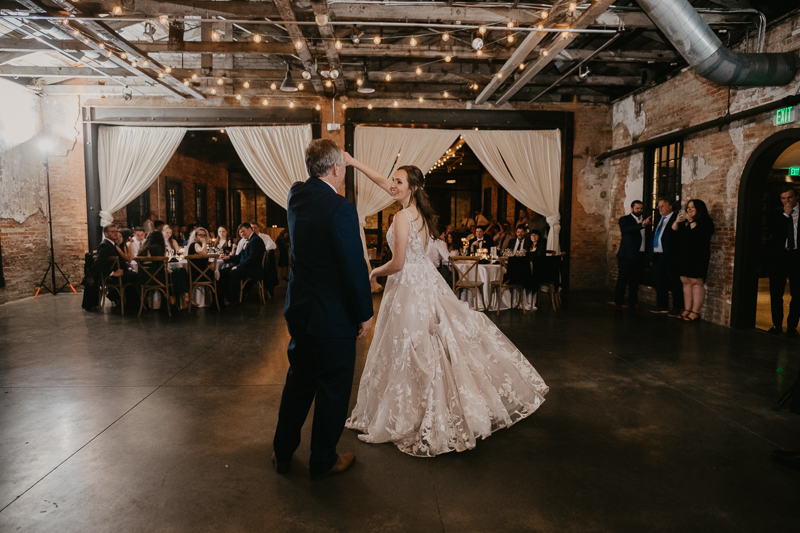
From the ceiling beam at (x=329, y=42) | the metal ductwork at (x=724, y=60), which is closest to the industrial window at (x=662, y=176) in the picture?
the metal ductwork at (x=724, y=60)

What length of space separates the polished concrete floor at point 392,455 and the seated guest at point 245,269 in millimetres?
2756

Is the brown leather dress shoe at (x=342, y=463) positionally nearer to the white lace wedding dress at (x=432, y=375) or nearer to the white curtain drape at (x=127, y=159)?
the white lace wedding dress at (x=432, y=375)

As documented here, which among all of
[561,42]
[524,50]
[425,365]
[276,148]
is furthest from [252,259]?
[425,365]

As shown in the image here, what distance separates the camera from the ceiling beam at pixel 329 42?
15.9 feet

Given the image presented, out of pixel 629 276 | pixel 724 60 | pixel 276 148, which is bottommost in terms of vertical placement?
pixel 629 276

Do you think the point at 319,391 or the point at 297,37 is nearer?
the point at 319,391

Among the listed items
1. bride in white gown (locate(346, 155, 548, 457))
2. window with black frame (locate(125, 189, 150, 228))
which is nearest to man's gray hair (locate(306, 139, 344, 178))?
bride in white gown (locate(346, 155, 548, 457))

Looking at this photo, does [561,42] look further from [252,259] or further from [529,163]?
[252,259]

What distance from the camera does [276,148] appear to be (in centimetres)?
928

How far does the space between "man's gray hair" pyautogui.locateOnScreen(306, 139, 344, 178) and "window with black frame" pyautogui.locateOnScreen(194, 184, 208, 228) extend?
500 inches

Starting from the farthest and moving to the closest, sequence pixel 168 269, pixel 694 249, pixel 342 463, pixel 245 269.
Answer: pixel 245 269 → pixel 168 269 → pixel 694 249 → pixel 342 463

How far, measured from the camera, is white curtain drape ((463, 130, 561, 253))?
9414 mm

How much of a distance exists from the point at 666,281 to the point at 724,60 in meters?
3.24

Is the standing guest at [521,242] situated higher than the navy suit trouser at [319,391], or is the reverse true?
the standing guest at [521,242]
